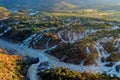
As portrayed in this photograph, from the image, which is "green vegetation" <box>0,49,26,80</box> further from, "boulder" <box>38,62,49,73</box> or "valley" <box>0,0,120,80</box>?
"boulder" <box>38,62,49,73</box>

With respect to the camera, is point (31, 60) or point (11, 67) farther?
point (31, 60)

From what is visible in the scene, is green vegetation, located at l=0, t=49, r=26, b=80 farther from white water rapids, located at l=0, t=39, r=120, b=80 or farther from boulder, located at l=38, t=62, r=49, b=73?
boulder, located at l=38, t=62, r=49, b=73

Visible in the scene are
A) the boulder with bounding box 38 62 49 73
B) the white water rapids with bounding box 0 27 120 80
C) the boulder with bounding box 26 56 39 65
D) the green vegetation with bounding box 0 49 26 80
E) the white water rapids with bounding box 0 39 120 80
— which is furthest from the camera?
the boulder with bounding box 26 56 39 65

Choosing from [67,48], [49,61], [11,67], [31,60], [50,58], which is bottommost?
[49,61]

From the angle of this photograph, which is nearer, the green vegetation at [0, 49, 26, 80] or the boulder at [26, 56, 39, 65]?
the green vegetation at [0, 49, 26, 80]

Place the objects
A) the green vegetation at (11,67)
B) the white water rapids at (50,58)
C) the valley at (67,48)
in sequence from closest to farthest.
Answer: the green vegetation at (11,67)
the valley at (67,48)
the white water rapids at (50,58)

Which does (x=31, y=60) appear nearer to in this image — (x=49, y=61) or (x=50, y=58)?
(x=49, y=61)

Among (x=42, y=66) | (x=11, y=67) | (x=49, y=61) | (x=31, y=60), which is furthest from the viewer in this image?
(x=31, y=60)

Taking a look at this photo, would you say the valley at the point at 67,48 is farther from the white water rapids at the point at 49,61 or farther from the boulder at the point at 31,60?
the boulder at the point at 31,60

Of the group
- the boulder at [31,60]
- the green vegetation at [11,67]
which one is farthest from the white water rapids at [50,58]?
the green vegetation at [11,67]

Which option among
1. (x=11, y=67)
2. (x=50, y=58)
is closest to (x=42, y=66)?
(x=50, y=58)

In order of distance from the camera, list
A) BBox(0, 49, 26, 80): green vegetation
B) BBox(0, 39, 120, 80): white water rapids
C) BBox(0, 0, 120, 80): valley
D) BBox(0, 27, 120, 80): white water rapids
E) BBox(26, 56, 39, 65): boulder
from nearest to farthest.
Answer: BBox(0, 49, 26, 80): green vegetation, BBox(0, 0, 120, 80): valley, BBox(0, 39, 120, 80): white water rapids, BBox(0, 27, 120, 80): white water rapids, BBox(26, 56, 39, 65): boulder

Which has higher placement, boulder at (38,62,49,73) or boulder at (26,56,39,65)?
boulder at (26,56,39,65)

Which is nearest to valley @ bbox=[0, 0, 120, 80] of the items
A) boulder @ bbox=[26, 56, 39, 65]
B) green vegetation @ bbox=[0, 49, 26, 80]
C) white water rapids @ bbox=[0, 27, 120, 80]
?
white water rapids @ bbox=[0, 27, 120, 80]
